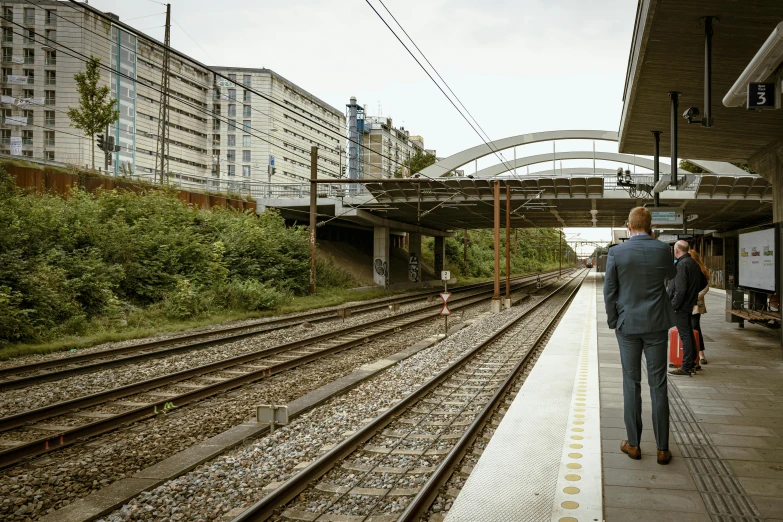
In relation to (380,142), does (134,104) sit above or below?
below

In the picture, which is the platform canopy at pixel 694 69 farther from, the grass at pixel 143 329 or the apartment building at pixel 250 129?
the apartment building at pixel 250 129

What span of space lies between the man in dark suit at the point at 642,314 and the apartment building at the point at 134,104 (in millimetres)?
35057

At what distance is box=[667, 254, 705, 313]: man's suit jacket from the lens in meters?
7.25

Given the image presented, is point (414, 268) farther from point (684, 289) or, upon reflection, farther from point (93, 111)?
point (684, 289)

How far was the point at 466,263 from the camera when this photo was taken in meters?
60.2

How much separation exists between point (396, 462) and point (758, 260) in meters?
10.0

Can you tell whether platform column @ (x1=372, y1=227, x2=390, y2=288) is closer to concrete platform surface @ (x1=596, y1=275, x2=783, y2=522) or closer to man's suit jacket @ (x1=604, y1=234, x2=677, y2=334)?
concrete platform surface @ (x1=596, y1=275, x2=783, y2=522)

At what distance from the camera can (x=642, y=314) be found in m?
4.42

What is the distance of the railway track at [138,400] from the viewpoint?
658 centimetres

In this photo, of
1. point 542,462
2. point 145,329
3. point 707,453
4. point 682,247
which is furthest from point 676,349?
point 145,329

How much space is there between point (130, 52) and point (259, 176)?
19954mm

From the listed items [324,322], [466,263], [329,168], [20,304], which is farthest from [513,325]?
[329,168]

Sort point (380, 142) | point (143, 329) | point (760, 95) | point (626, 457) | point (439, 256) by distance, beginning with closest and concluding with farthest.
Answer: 1. point (626, 457)
2. point (760, 95)
3. point (143, 329)
4. point (439, 256)
5. point (380, 142)

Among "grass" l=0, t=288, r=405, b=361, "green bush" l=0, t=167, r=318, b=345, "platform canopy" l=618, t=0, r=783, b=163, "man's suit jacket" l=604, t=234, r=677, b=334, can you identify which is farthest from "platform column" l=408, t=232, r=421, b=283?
"man's suit jacket" l=604, t=234, r=677, b=334
